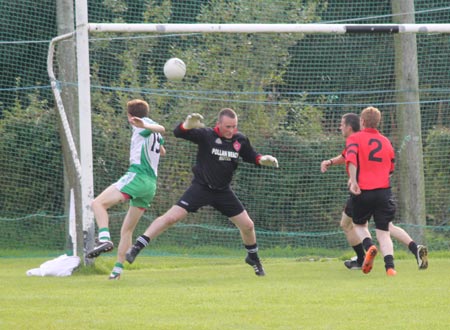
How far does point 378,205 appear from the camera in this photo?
34.4 feet

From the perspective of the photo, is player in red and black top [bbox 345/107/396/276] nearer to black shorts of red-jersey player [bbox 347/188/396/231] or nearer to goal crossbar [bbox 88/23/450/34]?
black shorts of red-jersey player [bbox 347/188/396/231]

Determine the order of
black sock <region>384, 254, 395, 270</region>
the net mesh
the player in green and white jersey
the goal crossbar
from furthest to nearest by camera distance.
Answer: the net mesh
the goal crossbar
black sock <region>384, 254, 395, 270</region>
the player in green and white jersey

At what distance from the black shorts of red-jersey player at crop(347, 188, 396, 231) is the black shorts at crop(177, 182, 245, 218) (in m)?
1.28

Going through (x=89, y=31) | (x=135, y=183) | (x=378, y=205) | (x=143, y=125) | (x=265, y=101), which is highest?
(x=89, y=31)

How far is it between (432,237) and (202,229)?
140 inches

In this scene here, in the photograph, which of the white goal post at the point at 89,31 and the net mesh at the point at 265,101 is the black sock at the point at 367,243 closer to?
the white goal post at the point at 89,31

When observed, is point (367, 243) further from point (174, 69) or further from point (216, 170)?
point (174, 69)

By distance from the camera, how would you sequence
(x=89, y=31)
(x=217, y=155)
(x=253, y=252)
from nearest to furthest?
(x=217, y=155) → (x=253, y=252) → (x=89, y=31)

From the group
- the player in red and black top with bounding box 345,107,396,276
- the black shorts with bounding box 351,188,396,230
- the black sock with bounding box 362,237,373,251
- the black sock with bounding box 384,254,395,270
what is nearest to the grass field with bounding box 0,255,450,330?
the black sock with bounding box 384,254,395,270

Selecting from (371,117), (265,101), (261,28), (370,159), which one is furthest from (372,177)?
(265,101)

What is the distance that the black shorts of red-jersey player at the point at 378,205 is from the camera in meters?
10.4

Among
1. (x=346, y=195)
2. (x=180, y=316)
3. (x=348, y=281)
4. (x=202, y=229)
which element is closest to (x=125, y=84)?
(x=202, y=229)

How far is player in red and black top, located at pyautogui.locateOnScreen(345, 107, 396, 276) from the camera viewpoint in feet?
34.2

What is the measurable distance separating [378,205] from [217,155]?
177 centimetres
